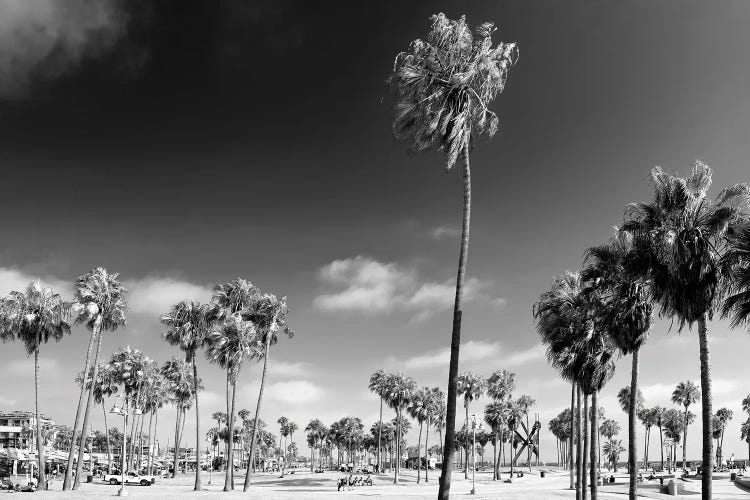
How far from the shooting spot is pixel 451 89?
65.3 feet

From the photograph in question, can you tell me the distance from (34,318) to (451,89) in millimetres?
41588

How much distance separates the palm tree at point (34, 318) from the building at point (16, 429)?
296ft

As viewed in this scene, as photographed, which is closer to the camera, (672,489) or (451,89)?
(451,89)

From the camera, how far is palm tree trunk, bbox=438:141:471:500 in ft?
57.5

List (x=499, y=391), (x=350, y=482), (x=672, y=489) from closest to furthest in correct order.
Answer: (x=672, y=489)
(x=350, y=482)
(x=499, y=391)

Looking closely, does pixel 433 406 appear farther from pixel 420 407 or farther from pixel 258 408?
pixel 258 408

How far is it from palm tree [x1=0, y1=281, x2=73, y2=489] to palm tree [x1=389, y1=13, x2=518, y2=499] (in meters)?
39.2

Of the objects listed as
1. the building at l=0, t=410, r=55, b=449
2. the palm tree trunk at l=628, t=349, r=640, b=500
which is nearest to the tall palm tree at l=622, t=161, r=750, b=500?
the palm tree trunk at l=628, t=349, r=640, b=500

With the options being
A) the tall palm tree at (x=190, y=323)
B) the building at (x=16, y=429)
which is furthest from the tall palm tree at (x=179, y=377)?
the building at (x=16, y=429)

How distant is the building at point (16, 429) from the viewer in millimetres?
Result: 124950

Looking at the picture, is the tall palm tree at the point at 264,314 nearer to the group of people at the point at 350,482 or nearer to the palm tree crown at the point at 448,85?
the group of people at the point at 350,482

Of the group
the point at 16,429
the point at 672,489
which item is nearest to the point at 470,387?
the point at 672,489

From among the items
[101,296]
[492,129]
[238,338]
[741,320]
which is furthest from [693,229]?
[101,296]

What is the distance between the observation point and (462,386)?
85250 millimetres
